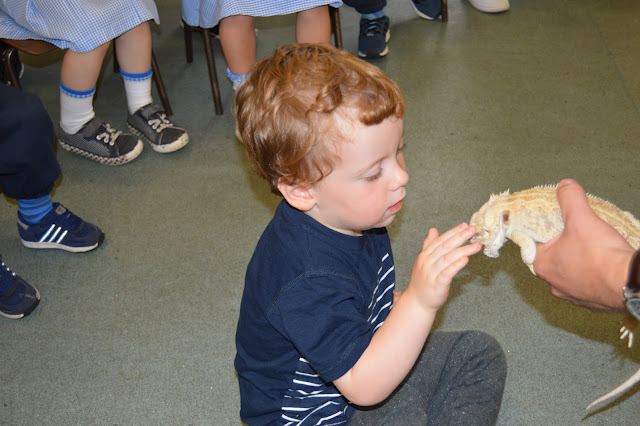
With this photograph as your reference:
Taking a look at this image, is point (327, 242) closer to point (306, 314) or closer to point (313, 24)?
point (306, 314)

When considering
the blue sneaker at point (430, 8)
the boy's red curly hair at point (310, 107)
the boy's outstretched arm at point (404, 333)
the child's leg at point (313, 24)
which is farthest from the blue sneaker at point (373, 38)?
the boy's outstretched arm at point (404, 333)

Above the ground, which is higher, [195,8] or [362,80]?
[362,80]

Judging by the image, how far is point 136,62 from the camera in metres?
2.10

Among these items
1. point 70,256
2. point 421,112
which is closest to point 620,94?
point 421,112

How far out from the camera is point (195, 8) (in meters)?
2.18

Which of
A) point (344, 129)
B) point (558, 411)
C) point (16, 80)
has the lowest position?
point (558, 411)

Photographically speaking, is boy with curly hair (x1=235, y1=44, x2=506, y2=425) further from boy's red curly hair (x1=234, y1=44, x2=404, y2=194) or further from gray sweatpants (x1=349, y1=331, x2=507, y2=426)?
gray sweatpants (x1=349, y1=331, x2=507, y2=426)

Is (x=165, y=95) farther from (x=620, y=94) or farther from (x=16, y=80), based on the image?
(x=620, y=94)

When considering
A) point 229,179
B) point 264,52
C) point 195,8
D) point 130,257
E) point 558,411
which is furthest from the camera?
point 264,52

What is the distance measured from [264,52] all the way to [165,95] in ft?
1.74

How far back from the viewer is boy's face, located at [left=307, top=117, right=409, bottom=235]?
848 millimetres

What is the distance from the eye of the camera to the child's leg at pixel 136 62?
204 centimetres

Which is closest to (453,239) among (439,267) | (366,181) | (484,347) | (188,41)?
(439,267)

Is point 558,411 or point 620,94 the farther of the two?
point 620,94
